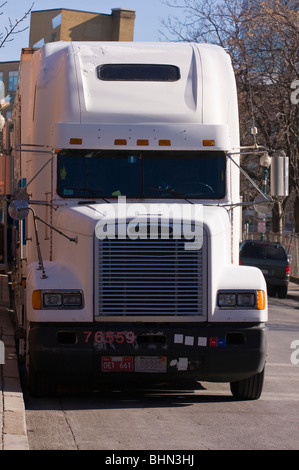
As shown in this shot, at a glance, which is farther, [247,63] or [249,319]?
[247,63]

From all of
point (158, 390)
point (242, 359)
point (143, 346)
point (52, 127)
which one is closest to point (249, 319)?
point (242, 359)

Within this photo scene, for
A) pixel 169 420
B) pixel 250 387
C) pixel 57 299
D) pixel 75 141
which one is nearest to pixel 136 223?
pixel 57 299

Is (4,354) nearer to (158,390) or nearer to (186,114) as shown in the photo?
(158,390)

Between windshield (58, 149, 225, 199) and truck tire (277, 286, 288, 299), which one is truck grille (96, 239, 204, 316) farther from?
truck tire (277, 286, 288, 299)

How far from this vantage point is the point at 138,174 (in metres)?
11.1

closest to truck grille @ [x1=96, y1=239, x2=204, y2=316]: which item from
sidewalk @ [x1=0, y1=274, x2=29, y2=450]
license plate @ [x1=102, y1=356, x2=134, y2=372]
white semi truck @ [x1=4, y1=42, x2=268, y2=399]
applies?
white semi truck @ [x1=4, y1=42, x2=268, y2=399]

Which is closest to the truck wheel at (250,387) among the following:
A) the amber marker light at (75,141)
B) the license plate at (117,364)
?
the license plate at (117,364)

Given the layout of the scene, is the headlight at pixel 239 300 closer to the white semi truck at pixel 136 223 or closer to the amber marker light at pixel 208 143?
the white semi truck at pixel 136 223

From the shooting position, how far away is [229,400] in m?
10.8

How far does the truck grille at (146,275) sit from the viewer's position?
9898 millimetres

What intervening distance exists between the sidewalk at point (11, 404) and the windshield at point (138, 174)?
2.15 meters

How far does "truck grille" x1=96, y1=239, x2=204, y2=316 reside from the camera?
990cm

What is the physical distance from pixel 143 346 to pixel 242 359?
1.04 meters

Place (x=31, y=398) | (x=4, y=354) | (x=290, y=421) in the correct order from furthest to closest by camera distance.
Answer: (x=4, y=354), (x=31, y=398), (x=290, y=421)
